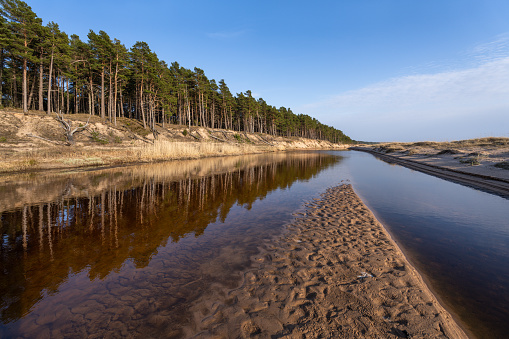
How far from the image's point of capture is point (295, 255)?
16.5ft

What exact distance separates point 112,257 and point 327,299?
16.8 ft

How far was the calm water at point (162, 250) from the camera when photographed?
3.28m

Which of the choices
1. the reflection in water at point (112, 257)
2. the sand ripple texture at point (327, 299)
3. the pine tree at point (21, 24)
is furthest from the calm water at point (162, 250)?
the pine tree at point (21, 24)

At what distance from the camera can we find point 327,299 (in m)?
3.43

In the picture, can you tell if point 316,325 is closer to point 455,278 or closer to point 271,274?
point 271,274

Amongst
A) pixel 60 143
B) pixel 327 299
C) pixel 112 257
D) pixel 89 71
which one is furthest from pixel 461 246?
pixel 89 71

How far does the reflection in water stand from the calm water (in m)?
0.02

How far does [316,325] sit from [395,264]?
111 inches

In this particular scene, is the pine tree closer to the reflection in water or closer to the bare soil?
the bare soil

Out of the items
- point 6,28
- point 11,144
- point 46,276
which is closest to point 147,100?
point 6,28

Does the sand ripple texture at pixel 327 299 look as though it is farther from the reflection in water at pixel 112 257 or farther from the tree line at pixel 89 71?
the tree line at pixel 89 71

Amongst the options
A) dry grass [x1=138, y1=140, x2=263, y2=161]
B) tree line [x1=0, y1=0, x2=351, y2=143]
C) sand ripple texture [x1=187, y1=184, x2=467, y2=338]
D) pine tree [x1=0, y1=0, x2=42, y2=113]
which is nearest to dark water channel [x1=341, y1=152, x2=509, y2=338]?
sand ripple texture [x1=187, y1=184, x2=467, y2=338]

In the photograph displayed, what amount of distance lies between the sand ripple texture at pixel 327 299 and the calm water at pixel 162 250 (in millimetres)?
482

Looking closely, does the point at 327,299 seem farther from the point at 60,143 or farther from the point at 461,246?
the point at 60,143
